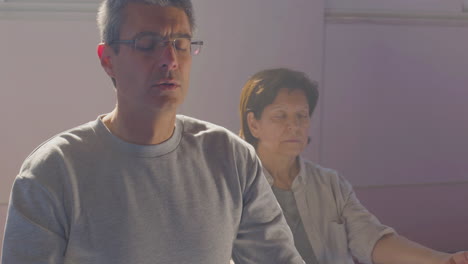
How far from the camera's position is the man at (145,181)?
3.69ft

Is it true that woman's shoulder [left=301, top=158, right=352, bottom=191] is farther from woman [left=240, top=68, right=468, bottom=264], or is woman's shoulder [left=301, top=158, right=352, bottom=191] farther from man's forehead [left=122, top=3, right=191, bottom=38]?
man's forehead [left=122, top=3, right=191, bottom=38]

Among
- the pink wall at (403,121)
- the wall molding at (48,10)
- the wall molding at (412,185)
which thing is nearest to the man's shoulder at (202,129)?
the wall molding at (48,10)

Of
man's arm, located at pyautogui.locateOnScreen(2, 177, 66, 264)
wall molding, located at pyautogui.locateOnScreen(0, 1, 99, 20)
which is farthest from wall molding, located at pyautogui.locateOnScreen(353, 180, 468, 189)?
man's arm, located at pyautogui.locateOnScreen(2, 177, 66, 264)

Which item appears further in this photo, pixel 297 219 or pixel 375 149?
pixel 375 149

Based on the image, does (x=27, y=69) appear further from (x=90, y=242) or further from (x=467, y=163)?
(x=467, y=163)

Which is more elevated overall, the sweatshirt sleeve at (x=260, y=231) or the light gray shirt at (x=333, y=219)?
the sweatshirt sleeve at (x=260, y=231)

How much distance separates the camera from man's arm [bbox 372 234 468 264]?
67.7 inches

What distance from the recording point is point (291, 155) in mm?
2178

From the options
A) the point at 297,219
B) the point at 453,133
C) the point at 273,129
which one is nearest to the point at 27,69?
the point at 273,129

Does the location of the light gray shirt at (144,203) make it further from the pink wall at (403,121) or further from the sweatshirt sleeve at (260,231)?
the pink wall at (403,121)

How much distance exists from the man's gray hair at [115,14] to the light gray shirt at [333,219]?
0.93 metres

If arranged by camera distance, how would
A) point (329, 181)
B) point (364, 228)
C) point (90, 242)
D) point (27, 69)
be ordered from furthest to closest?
point (27, 69)
point (329, 181)
point (364, 228)
point (90, 242)

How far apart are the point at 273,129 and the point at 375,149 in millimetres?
1410

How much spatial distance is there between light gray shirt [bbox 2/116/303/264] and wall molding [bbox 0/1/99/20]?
5.71 ft
